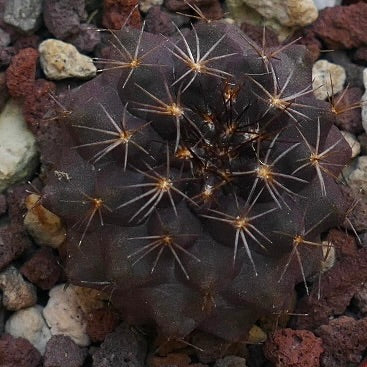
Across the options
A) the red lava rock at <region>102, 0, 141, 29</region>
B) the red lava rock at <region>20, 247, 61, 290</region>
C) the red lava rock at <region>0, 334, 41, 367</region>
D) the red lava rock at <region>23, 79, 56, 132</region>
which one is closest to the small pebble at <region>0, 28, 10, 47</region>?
the red lava rock at <region>23, 79, 56, 132</region>

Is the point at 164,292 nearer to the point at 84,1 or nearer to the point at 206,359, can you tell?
the point at 206,359

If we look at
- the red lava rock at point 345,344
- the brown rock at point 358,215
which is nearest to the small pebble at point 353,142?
the brown rock at point 358,215

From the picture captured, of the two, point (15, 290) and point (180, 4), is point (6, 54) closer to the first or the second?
point (180, 4)

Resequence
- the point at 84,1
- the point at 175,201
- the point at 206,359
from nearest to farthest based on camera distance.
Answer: the point at 175,201 → the point at 206,359 → the point at 84,1

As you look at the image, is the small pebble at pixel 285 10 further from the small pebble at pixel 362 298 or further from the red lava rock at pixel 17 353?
the red lava rock at pixel 17 353

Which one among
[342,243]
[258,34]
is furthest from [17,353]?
[258,34]

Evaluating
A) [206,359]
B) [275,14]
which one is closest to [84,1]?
[275,14]
